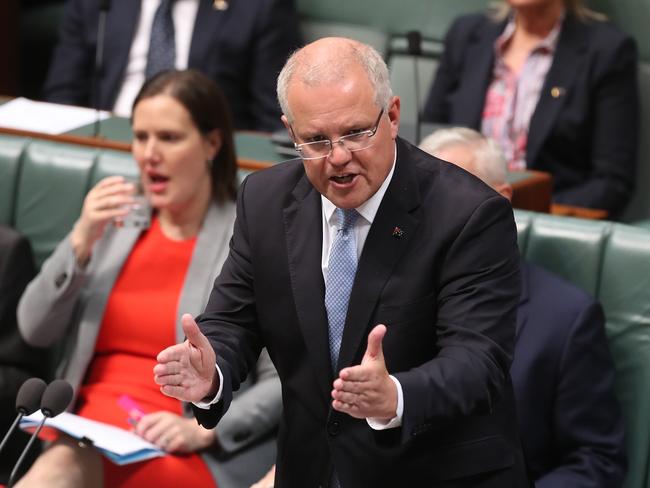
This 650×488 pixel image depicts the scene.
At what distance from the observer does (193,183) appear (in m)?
2.54

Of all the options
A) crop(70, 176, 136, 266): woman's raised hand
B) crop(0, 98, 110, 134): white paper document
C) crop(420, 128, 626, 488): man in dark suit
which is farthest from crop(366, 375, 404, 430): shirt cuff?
crop(0, 98, 110, 134): white paper document

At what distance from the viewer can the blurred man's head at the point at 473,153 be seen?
2.26 metres

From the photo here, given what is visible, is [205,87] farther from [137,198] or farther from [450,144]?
[450,144]

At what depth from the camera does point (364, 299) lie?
1.57m

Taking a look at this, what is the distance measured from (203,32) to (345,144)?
2265 millimetres

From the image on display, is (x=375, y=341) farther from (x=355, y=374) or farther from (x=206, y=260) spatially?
(x=206, y=260)

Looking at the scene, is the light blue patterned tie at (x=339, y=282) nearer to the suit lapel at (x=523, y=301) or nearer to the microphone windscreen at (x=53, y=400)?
the microphone windscreen at (x=53, y=400)

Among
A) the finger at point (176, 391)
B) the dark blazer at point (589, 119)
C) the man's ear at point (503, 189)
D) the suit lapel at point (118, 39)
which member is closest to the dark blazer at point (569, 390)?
the man's ear at point (503, 189)

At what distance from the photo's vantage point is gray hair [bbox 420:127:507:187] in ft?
7.46

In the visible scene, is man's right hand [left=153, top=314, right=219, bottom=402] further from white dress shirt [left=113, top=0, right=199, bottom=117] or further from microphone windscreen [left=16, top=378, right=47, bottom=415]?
white dress shirt [left=113, top=0, right=199, bottom=117]

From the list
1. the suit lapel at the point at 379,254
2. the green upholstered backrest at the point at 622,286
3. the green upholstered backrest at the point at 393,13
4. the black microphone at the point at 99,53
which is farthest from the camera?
the green upholstered backrest at the point at 393,13

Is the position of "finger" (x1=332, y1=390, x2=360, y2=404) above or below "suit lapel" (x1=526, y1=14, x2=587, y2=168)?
above

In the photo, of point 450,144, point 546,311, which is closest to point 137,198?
point 450,144

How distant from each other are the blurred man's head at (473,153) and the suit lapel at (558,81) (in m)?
1.05
